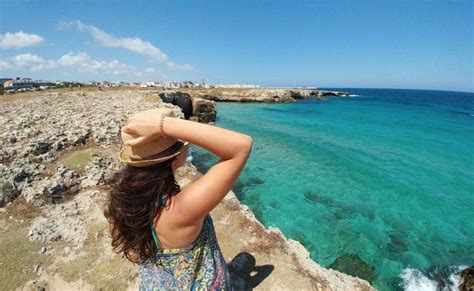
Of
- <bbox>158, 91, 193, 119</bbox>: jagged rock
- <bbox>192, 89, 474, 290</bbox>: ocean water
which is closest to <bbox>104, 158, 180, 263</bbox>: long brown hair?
<bbox>192, 89, 474, 290</bbox>: ocean water

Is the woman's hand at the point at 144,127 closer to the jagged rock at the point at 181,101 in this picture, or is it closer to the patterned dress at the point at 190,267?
the patterned dress at the point at 190,267

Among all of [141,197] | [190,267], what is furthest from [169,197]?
[190,267]

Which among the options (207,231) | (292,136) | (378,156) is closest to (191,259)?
(207,231)

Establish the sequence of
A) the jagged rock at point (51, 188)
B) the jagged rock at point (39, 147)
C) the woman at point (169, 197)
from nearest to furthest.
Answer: the woman at point (169, 197), the jagged rock at point (51, 188), the jagged rock at point (39, 147)

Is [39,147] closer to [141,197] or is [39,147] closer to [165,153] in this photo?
[141,197]

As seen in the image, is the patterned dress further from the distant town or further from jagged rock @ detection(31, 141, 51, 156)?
the distant town

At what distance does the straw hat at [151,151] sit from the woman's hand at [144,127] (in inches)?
1.6

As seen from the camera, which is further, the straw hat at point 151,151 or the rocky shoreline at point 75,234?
the rocky shoreline at point 75,234

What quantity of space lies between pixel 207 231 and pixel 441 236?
11993mm

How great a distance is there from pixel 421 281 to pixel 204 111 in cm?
3045

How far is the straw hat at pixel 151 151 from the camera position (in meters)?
1.88

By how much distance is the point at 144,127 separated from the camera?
1813mm

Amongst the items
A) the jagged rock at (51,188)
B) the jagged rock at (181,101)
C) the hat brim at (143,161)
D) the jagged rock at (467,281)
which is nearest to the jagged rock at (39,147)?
the jagged rock at (51,188)

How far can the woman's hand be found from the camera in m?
1.80
